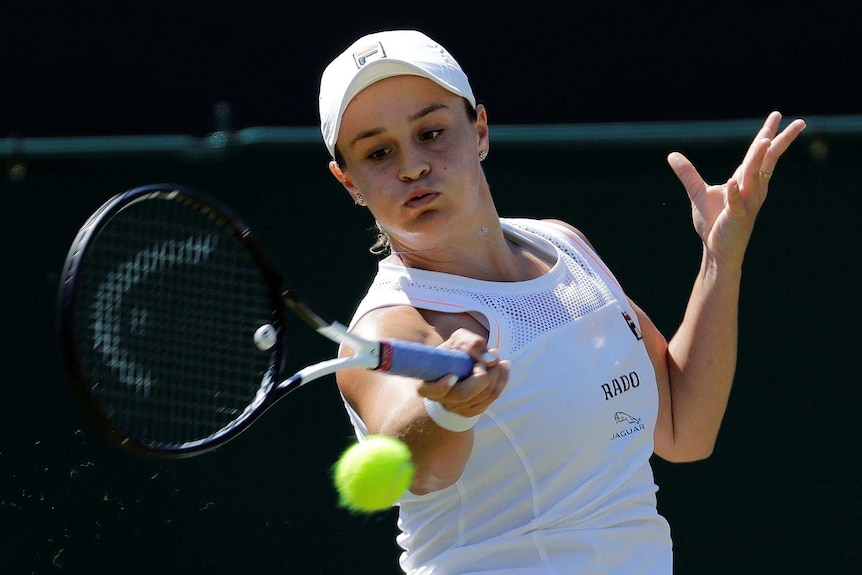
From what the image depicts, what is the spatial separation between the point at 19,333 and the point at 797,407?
6.69ft

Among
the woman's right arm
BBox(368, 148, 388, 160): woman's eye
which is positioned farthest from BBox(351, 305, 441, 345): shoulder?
BBox(368, 148, 388, 160): woman's eye

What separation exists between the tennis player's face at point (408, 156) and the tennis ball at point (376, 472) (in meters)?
0.44

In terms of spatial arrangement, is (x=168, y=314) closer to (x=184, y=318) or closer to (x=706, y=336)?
(x=184, y=318)

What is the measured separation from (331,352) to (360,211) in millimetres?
376

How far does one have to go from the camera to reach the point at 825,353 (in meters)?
3.48

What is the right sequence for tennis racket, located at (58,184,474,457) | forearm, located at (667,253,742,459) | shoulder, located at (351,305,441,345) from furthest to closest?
forearm, located at (667,253,742,459) < tennis racket, located at (58,184,474,457) < shoulder, located at (351,305,441,345)

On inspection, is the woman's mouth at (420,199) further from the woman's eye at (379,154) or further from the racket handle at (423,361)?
the racket handle at (423,361)

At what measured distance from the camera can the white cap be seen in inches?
84.0

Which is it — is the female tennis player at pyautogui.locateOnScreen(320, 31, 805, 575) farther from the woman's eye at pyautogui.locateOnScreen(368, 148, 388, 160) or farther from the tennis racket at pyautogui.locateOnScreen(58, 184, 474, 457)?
the tennis racket at pyautogui.locateOnScreen(58, 184, 474, 457)

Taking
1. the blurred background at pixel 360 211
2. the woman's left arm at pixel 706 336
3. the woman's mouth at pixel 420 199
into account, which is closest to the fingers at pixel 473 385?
the woman's mouth at pixel 420 199

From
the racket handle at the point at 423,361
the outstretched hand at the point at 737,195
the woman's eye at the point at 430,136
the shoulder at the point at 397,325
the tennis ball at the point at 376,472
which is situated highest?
the woman's eye at the point at 430,136

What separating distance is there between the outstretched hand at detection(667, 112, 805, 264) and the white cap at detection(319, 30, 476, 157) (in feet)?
1.73

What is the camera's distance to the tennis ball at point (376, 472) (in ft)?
5.98

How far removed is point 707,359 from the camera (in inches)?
96.1
